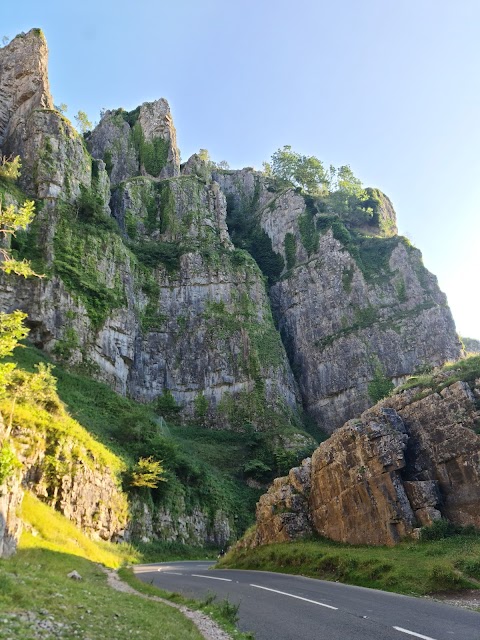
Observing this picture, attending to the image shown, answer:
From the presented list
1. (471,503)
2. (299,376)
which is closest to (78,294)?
(299,376)

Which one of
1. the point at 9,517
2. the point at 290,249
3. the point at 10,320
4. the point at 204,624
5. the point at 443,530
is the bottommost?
the point at 204,624

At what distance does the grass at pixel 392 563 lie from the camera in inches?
462

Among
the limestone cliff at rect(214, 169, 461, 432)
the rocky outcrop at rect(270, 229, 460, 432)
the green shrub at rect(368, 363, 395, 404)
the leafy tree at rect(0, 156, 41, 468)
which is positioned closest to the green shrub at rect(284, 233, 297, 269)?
the limestone cliff at rect(214, 169, 461, 432)

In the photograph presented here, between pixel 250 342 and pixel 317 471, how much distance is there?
33.9m

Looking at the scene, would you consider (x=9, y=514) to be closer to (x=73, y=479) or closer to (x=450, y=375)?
(x=73, y=479)

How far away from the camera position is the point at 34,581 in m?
8.80

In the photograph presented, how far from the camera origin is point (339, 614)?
9.20m

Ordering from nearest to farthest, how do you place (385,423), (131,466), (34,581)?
(34,581), (385,423), (131,466)

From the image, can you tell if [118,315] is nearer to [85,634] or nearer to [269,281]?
[269,281]

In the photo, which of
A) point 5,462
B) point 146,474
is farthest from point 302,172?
point 5,462

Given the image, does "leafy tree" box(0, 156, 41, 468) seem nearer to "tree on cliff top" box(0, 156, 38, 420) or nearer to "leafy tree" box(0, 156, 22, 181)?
"tree on cliff top" box(0, 156, 38, 420)

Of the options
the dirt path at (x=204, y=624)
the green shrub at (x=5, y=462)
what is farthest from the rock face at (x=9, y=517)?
the dirt path at (x=204, y=624)

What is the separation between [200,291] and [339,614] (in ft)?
165

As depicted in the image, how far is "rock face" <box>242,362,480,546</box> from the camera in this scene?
16406 mm
